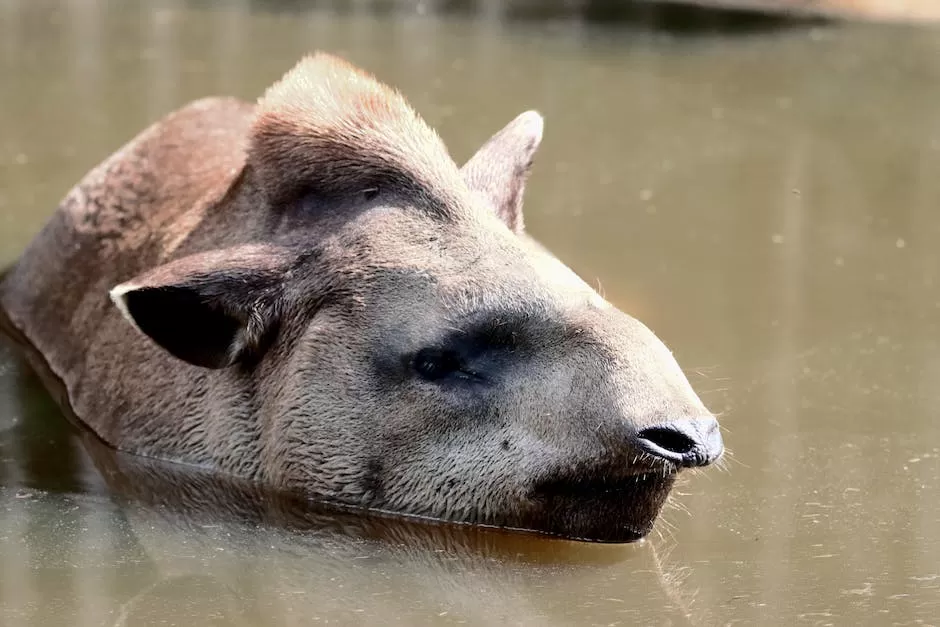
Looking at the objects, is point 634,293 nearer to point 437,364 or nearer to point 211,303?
point 437,364

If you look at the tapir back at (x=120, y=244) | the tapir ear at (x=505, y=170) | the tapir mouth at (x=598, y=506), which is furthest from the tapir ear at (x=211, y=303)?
the tapir mouth at (x=598, y=506)

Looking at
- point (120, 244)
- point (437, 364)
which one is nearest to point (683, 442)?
point (437, 364)

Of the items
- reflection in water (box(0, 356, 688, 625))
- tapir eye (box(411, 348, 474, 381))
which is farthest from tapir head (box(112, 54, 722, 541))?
reflection in water (box(0, 356, 688, 625))

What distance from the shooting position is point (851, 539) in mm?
5352

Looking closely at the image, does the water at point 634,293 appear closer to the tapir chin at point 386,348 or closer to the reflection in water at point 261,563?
the reflection in water at point 261,563

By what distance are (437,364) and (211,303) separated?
81 centimetres

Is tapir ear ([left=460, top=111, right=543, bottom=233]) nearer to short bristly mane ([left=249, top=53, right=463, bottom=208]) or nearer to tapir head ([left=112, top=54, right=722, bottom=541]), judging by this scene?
tapir head ([left=112, top=54, right=722, bottom=541])

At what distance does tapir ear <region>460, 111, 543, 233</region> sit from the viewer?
234 inches

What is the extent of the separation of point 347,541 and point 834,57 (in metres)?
7.59

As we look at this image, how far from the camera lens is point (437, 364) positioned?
17.5 feet

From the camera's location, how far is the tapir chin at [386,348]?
5.14m

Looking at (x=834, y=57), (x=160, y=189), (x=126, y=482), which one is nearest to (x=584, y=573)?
(x=126, y=482)

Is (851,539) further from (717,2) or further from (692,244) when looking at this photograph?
(717,2)

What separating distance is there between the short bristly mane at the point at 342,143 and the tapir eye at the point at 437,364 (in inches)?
22.3
